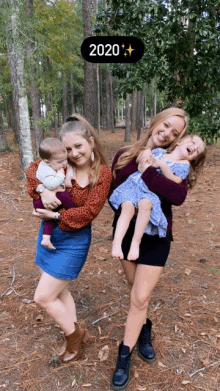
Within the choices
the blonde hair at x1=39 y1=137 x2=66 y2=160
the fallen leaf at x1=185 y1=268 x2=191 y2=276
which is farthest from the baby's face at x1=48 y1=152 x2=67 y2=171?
the fallen leaf at x1=185 y1=268 x2=191 y2=276

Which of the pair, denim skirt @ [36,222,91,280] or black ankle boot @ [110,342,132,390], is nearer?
denim skirt @ [36,222,91,280]

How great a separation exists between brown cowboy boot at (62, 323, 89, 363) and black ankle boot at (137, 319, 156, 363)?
0.58 metres

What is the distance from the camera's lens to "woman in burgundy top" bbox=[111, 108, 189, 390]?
2025 millimetres

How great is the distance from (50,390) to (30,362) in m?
0.39

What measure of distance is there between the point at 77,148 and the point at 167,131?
0.70m

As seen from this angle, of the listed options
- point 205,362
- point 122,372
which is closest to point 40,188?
point 122,372

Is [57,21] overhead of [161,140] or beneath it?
overhead

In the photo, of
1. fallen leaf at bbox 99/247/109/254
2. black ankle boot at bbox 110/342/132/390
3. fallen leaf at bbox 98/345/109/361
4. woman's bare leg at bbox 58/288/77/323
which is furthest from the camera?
fallen leaf at bbox 99/247/109/254

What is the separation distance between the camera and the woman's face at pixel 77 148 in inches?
86.4

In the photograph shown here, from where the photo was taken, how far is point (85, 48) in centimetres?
641

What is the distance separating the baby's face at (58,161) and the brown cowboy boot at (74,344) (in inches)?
58.9

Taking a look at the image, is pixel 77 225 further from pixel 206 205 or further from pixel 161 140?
pixel 206 205

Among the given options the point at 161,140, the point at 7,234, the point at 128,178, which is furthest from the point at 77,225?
the point at 7,234

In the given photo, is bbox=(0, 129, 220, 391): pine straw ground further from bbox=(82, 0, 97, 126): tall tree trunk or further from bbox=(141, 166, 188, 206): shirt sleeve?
bbox=(82, 0, 97, 126): tall tree trunk
